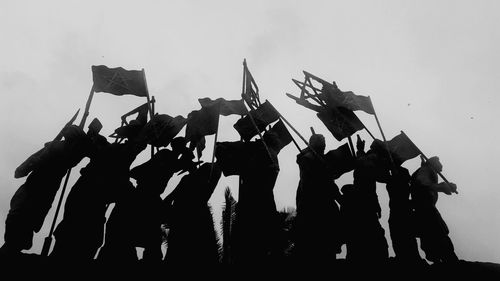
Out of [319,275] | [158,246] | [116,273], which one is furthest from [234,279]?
[158,246]

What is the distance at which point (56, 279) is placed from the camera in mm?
3424

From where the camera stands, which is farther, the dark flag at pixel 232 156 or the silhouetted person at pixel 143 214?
the dark flag at pixel 232 156

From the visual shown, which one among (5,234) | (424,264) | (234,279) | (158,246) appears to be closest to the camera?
(234,279)

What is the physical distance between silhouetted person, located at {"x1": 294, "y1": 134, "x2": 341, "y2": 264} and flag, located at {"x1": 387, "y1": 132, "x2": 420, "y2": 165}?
95 centimetres

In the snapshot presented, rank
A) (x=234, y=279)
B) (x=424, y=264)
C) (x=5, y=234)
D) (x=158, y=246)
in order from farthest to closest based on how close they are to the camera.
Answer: (x=158, y=246), (x=5, y=234), (x=424, y=264), (x=234, y=279)

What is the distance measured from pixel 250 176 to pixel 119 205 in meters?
1.42

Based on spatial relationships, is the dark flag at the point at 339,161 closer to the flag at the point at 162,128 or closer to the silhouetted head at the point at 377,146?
the silhouetted head at the point at 377,146

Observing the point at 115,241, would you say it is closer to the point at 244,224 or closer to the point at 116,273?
the point at 116,273

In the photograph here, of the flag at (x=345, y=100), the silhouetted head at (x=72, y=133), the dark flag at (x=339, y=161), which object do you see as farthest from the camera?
the flag at (x=345, y=100)

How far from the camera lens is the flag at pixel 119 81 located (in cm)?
583

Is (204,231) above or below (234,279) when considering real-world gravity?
above

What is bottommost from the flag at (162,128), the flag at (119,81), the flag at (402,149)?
the flag at (402,149)

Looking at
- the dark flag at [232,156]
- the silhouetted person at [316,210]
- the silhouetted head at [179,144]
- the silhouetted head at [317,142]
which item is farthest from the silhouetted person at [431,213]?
the silhouetted head at [179,144]

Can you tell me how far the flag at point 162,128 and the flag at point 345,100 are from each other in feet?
6.69
